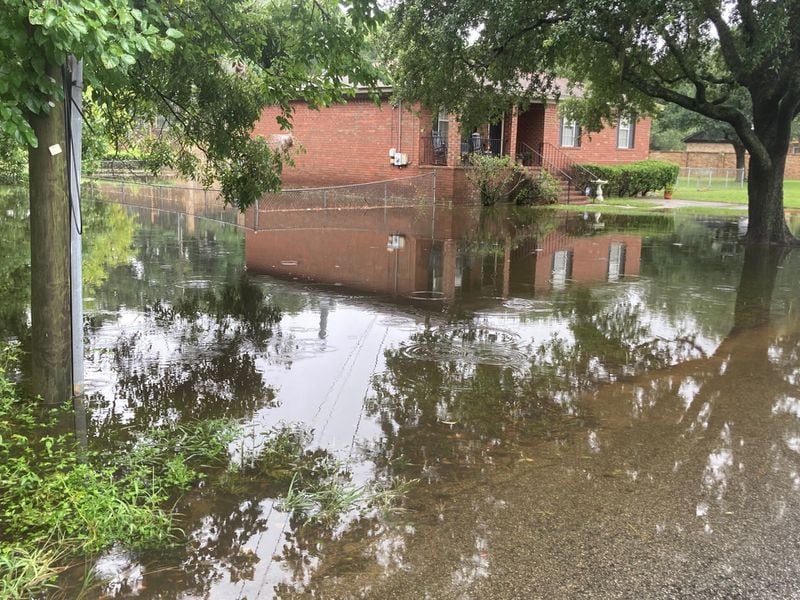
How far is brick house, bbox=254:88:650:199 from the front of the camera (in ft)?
87.1

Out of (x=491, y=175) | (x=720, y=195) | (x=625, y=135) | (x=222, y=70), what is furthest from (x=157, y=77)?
(x=720, y=195)

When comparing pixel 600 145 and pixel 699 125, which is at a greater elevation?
pixel 699 125

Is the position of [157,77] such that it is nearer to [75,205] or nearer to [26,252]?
[75,205]

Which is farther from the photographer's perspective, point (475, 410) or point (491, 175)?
point (491, 175)

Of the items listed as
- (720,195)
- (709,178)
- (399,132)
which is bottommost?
(720,195)

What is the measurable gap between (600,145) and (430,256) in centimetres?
2077

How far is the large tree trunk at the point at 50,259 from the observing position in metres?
5.21

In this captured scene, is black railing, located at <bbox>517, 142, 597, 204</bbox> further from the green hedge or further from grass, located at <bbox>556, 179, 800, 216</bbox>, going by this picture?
grass, located at <bbox>556, 179, 800, 216</bbox>

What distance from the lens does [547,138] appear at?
3002 centimetres

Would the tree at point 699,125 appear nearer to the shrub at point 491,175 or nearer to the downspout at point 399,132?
the shrub at point 491,175

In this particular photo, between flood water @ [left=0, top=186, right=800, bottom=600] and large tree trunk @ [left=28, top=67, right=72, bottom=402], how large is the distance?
17.8 inches

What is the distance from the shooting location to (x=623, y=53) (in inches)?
579

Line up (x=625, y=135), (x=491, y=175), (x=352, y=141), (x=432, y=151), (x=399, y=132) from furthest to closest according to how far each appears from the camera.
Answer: (x=625, y=135) < (x=352, y=141) < (x=399, y=132) < (x=432, y=151) < (x=491, y=175)

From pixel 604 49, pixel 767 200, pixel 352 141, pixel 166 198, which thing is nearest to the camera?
pixel 604 49
